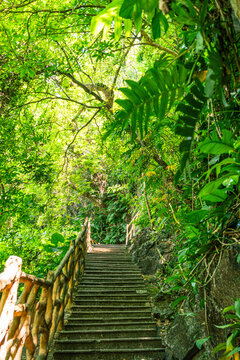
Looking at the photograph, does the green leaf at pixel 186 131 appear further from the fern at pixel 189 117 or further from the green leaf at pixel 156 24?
the green leaf at pixel 156 24

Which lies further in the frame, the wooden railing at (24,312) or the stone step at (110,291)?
the stone step at (110,291)

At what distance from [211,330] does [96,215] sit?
1351 cm

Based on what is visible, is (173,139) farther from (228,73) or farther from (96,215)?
(96,215)

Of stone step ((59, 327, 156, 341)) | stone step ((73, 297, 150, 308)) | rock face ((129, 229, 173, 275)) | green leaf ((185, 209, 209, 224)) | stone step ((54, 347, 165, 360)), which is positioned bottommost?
stone step ((54, 347, 165, 360))

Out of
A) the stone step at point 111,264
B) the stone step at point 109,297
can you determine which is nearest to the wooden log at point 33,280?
the stone step at point 109,297

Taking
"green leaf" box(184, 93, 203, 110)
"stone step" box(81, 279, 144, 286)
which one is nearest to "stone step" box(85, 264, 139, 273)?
"stone step" box(81, 279, 144, 286)

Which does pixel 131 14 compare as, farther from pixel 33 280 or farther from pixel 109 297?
pixel 109 297

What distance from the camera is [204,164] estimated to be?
1.51 metres

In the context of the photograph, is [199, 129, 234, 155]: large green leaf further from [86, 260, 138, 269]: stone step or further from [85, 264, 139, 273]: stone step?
[86, 260, 138, 269]: stone step

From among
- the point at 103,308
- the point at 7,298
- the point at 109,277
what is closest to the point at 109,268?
the point at 109,277

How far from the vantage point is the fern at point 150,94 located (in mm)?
771

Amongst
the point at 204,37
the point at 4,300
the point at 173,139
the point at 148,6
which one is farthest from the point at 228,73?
the point at 173,139

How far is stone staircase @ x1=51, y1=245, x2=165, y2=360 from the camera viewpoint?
3289mm

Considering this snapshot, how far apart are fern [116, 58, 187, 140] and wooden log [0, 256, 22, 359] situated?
60.5 inches
